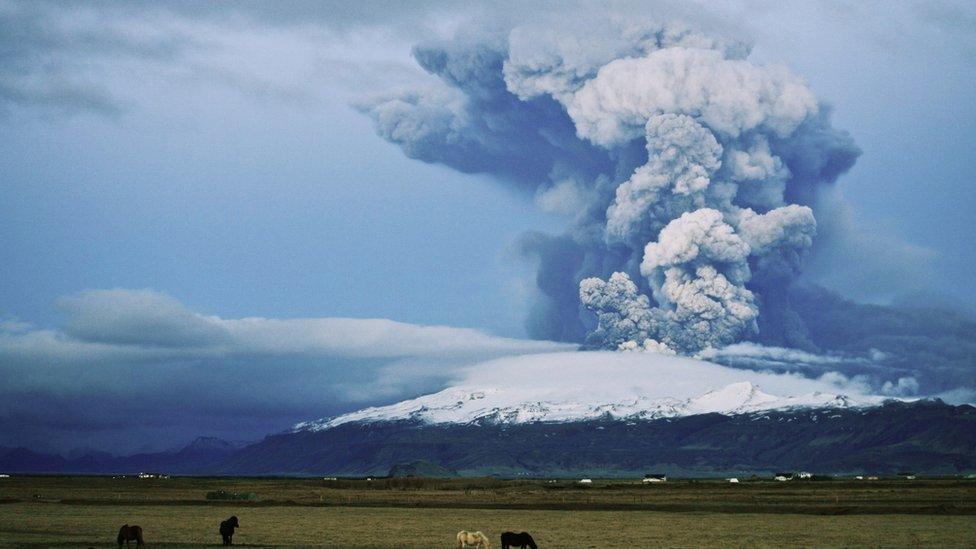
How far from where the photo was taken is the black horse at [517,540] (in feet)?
152

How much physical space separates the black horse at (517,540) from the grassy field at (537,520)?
3.38 metres

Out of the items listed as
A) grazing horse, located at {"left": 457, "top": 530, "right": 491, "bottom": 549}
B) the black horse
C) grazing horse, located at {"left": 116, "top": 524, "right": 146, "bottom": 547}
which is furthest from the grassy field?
the black horse

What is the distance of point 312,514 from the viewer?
258 feet

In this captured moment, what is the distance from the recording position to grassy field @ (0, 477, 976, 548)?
52.7 m

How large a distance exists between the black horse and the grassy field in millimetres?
3385

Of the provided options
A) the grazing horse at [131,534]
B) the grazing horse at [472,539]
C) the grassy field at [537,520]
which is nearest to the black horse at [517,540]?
the grazing horse at [472,539]

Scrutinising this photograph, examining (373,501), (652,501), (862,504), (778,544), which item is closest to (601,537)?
(778,544)

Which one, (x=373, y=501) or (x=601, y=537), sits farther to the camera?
(x=373, y=501)

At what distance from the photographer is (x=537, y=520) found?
7006 cm

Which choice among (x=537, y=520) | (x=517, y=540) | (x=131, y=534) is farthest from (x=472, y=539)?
(x=537, y=520)

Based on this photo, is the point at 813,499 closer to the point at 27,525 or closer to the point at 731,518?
the point at 731,518

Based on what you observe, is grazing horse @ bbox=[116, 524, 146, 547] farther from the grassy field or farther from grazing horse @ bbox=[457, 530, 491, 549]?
grazing horse @ bbox=[457, 530, 491, 549]

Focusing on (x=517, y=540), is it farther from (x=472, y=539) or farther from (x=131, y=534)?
(x=131, y=534)

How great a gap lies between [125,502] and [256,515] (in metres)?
27.1
